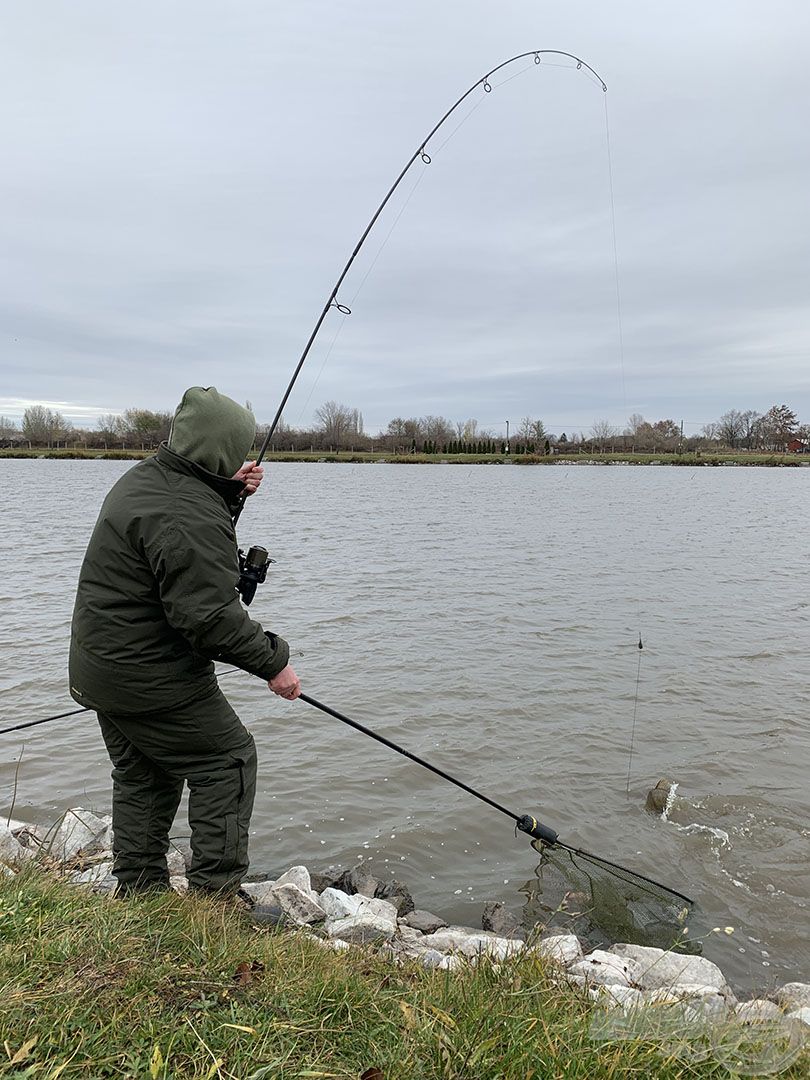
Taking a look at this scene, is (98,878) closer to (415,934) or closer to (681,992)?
(415,934)

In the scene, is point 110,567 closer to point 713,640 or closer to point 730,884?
point 730,884

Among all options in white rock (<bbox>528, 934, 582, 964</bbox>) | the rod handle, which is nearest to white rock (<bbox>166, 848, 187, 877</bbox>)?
the rod handle

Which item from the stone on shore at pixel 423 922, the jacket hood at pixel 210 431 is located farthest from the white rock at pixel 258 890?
the jacket hood at pixel 210 431

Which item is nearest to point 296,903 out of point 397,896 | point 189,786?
point 397,896

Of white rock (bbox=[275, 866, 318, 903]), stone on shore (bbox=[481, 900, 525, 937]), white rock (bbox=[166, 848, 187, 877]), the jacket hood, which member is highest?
the jacket hood

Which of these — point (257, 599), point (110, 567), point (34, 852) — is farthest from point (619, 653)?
point (110, 567)

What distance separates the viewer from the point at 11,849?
455cm

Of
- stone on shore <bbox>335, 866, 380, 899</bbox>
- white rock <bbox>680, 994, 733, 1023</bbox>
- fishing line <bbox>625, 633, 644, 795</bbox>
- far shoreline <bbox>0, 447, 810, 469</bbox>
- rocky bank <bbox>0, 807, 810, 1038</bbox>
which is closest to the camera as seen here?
white rock <bbox>680, 994, 733, 1023</bbox>

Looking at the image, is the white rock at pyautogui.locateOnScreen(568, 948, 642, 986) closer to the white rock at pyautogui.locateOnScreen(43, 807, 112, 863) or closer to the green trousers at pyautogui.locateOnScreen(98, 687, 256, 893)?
the green trousers at pyautogui.locateOnScreen(98, 687, 256, 893)

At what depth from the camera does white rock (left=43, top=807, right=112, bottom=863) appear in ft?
15.2

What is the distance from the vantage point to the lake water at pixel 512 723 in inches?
213

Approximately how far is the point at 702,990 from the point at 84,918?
271 centimetres

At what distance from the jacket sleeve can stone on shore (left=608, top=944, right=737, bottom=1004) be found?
253 centimetres

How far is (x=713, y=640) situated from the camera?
36.8 feet
